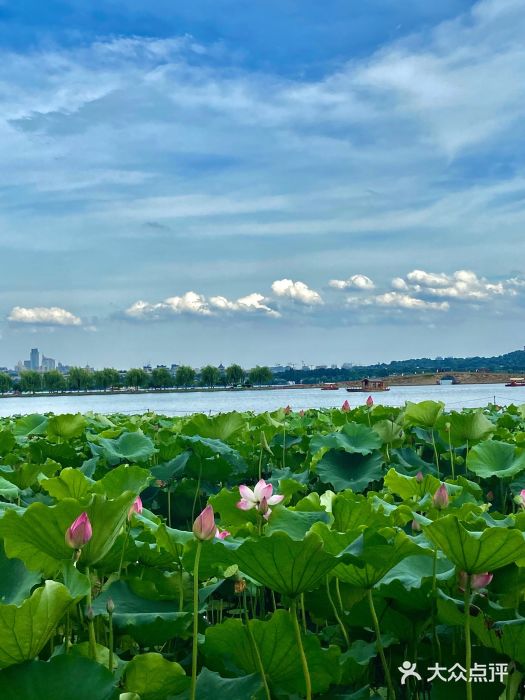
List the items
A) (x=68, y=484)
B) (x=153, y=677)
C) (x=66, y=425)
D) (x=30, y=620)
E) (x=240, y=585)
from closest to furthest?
(x=30, y=620) → (x=153, y=677) → (x=240, y=585) → (x=68, y=484) → (x=66, y=425)

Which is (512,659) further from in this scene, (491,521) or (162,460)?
(162,460)

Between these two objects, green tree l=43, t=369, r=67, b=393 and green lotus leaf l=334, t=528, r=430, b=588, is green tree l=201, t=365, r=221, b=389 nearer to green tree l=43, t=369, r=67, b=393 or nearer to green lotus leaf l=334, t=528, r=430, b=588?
green tree l=43, t=369, r=67, b=393

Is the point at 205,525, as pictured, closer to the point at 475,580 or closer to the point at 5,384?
the point at 475,580

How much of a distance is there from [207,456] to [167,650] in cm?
206

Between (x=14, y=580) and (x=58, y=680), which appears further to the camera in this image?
(x=14, y=580)

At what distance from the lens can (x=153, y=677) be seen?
1.24 m

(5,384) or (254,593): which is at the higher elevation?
(5,384)

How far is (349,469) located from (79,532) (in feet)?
9.11

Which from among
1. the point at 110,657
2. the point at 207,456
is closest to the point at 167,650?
the point at 110,657

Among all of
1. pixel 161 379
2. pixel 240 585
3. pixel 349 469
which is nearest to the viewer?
pixel 240 585

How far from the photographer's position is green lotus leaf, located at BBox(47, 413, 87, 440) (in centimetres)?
472

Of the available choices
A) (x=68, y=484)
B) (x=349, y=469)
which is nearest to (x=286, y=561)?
(x=68, y=484)

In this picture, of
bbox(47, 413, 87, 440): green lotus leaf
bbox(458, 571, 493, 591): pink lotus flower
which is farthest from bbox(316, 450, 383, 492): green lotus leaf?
bbox(458, 571, 493, 591): pink lotus flower

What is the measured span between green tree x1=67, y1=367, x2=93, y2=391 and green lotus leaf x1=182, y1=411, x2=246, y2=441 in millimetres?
94479
